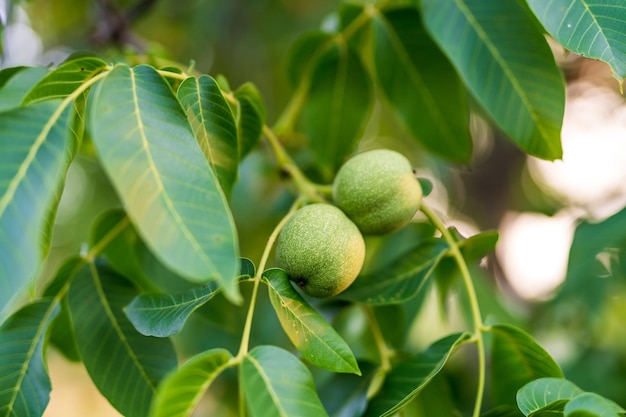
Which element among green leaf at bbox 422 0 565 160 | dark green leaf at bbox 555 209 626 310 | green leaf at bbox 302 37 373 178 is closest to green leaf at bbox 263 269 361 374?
green leaf at bbox 422 0 565 160

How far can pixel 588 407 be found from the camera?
87 centimetres

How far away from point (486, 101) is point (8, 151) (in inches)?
36.9

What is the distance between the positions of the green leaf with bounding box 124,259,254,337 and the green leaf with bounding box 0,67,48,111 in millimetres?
402

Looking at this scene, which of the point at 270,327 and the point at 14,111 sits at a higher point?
the point at 14,111

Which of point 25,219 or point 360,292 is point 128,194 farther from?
point 360,292

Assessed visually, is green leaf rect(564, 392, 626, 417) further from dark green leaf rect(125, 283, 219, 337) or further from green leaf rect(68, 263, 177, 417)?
green leaf rect(68, 263, 177, 417)

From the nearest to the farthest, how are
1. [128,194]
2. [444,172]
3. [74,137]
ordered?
[128,194], [74,137], [444,172]

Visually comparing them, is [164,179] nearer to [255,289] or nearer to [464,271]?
[255,289]

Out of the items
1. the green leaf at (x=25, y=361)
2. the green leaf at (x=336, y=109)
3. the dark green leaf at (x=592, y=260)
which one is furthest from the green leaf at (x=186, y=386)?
the dark green leaf at (x=592, y=260)

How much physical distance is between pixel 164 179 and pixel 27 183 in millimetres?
174

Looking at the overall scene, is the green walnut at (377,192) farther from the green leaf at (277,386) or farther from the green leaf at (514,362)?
the green leaf at (277,386)

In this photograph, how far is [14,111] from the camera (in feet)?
2.84

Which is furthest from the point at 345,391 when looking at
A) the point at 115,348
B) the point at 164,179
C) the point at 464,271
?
the point at 164,179

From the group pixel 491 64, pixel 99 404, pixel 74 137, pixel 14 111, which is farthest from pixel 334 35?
pixel 99 404
